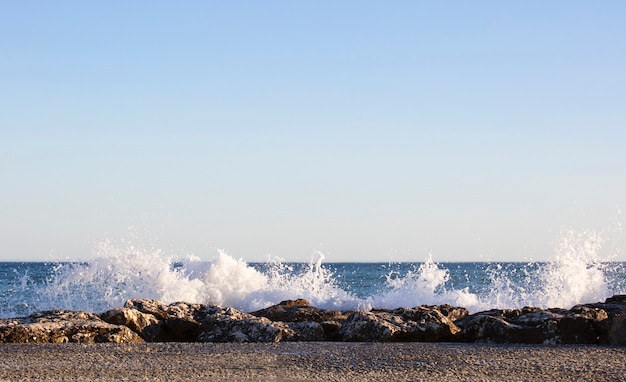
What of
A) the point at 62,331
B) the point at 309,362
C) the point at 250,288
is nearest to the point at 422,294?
the point at 250,288

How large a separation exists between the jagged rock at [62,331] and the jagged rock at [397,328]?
2655mm

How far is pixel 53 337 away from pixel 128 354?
1.67 m

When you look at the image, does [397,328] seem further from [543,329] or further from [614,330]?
[614,330]

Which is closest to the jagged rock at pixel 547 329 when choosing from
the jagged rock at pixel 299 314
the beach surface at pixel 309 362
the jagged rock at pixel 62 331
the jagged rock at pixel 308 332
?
the beach surface at pixel 309 362

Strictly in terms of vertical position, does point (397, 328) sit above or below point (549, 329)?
below

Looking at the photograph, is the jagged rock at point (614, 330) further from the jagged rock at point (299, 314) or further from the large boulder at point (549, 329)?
the jagged rock at point (299, 314)

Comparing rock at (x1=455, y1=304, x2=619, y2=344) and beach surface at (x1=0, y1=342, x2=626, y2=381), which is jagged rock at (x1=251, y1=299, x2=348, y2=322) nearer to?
rock at (x1=455, y1=304, x2=619, y2=344)

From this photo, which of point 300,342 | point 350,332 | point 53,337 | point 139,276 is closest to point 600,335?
point 350,332

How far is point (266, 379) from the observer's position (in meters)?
6.00

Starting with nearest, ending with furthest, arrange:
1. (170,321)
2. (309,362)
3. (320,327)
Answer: (309,362) < (320,327) < (170,321)

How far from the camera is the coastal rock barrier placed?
8.88m

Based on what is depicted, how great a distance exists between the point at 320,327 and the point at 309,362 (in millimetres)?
2786

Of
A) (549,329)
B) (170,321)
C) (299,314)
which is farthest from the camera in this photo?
(299,314)

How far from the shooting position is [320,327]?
9.73m
